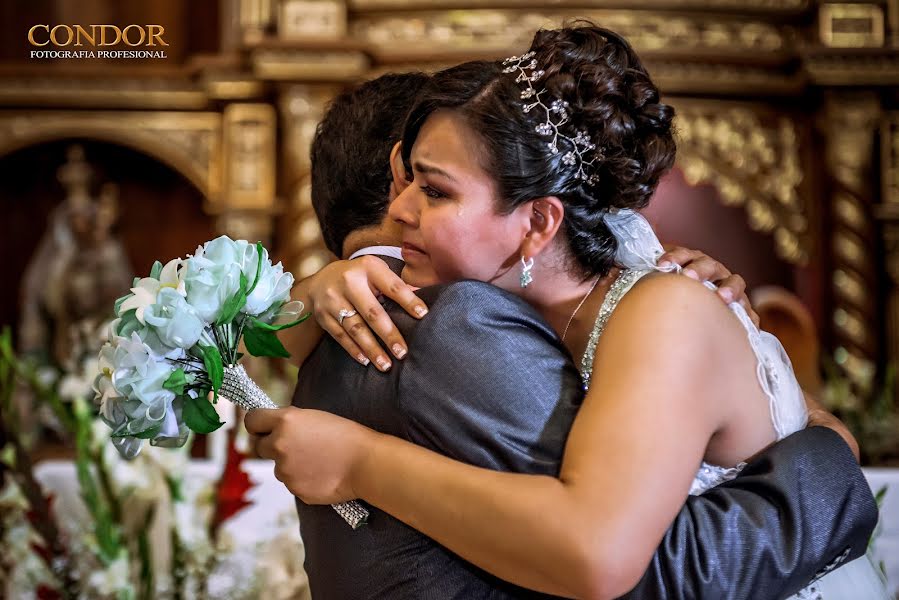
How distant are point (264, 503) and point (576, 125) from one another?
2108 millimetres

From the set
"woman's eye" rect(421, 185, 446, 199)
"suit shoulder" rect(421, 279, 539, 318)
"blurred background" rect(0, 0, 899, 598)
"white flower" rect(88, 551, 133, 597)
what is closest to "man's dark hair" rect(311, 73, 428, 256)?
"woman's eye" rect(421, 185, 446, 199)

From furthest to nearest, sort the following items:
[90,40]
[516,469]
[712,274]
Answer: [90,40]
[712,274]
[516,469]

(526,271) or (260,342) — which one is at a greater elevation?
(526,271)

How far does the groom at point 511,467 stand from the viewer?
4.63 feet

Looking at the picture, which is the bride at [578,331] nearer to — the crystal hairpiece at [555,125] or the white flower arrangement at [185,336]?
the crystal hairpiece at [555,125]

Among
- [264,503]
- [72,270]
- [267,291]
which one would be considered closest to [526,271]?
[267,291]

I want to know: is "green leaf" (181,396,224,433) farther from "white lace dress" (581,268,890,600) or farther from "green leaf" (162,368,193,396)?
"white lace dress" (581,268,890,600)

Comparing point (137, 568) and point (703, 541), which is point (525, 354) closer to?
point (703, 541)

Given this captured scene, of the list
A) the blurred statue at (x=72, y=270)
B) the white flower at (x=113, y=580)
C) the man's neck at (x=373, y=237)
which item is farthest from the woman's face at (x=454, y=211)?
the blurred statue at (x=72, y=270)

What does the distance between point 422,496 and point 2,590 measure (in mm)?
2565

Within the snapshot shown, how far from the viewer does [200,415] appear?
5.12 feet

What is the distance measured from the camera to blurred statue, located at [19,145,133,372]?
224 inches

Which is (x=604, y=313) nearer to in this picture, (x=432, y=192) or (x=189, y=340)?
(x=432, y=192)

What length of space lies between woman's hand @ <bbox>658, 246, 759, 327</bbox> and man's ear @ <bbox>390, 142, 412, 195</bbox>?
17.9 inches
